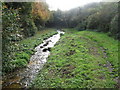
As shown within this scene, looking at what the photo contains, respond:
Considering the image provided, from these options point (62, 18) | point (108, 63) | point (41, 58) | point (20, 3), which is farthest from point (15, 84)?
point (62, 18)

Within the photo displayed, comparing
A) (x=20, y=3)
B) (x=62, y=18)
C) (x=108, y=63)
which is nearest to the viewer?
(x=108, y=63)

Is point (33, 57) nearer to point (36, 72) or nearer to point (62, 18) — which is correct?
point (36, 72)

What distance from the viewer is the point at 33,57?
19.7 metres

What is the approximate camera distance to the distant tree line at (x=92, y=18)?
30097mm

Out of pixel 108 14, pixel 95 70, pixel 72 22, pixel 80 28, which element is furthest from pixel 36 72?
pixel 72 22

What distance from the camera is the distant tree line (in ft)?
98.7

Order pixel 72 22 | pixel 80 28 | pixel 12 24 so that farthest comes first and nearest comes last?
pixel 72 22 < pixel 80 28 < pixel 12 24

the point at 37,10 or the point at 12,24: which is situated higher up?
the point at 37,10

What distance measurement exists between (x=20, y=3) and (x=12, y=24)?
2414 cm

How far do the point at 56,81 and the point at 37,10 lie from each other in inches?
1439

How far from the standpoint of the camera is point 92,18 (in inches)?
1811

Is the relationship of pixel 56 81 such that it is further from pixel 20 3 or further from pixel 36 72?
pixel 20 3

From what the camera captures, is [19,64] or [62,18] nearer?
[19,64]

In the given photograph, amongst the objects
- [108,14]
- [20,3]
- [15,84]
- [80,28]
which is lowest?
[15,84]
